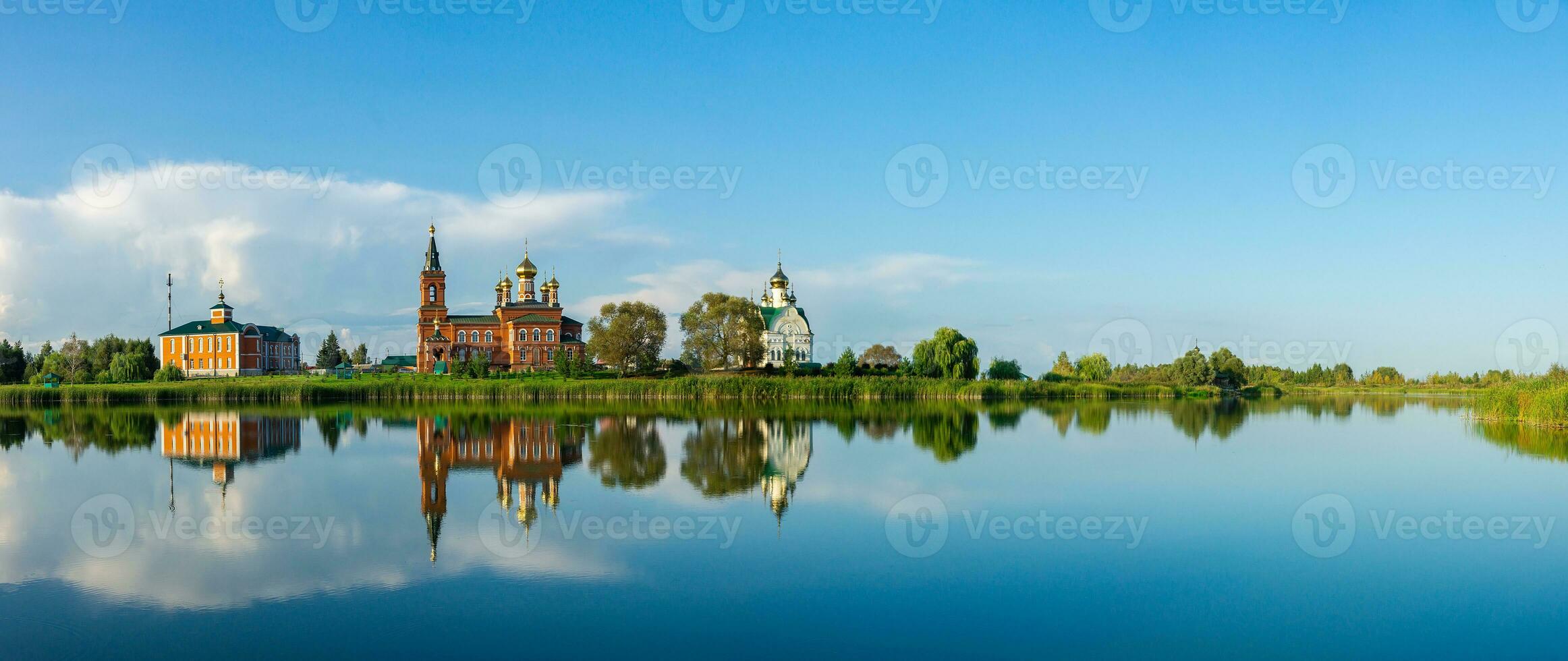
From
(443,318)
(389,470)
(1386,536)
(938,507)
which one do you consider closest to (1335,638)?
(1386,536)

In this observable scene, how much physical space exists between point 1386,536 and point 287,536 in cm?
1303

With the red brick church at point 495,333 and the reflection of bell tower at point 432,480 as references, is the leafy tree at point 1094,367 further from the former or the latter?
the reflection of bell tower at point 432,480

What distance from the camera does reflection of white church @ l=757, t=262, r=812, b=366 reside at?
70188 millimetres

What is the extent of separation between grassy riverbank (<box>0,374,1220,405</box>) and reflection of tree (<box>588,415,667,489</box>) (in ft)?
59.8

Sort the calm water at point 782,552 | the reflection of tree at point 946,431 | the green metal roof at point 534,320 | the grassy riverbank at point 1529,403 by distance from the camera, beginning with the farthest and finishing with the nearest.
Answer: the green metal roof at point 534,320 → the grassy riverbank at point 1529,403 → the reflection of tree at point 946,431 → the calm water at point 782,552

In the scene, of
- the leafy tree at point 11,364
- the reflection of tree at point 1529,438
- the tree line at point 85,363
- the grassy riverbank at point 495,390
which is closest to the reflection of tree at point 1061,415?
the grassy riverbank at point 495,390

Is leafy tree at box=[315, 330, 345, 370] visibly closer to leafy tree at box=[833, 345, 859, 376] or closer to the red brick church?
the red brick church

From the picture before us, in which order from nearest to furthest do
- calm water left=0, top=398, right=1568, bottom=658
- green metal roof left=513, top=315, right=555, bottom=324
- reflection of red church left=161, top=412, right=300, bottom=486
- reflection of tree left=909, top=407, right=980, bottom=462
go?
1. calm water left=0, top=398, right=1568, bottom=658
2. reflection of red church left=161, top=412, right=300, bottom=486
3. reflection of tree left=909, top=407, right=980, bottom=462
4. green metal roof left=513, top=315, right=555, bottom=324

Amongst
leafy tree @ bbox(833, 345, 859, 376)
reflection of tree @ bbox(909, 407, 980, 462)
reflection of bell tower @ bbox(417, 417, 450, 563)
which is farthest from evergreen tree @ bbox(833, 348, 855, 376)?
reflection of bell tower @ bbox(417, 417, 450, 563)

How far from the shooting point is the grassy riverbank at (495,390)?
45969 mm

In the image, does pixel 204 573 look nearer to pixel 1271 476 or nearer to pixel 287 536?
pixel 287 536

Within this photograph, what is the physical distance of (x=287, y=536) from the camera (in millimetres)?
11016

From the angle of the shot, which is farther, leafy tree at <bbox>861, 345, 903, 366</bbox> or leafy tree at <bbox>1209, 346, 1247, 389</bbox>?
leafy tree at <bbox>861, 345, 903, 366</bbox>

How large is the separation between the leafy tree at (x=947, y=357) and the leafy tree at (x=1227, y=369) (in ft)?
64.3
